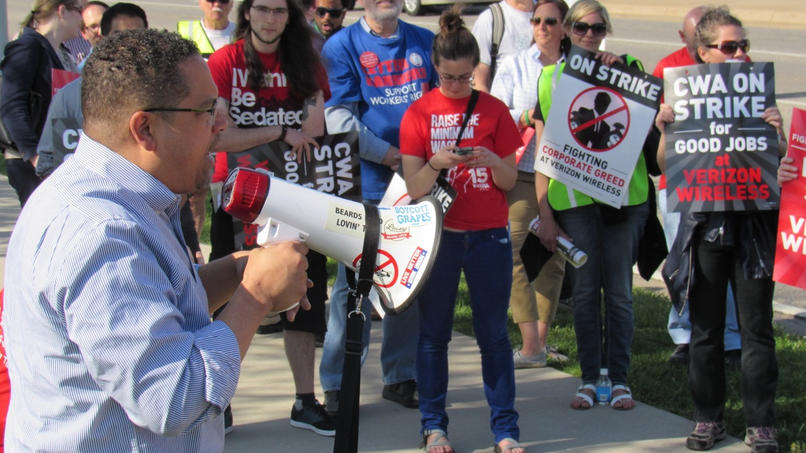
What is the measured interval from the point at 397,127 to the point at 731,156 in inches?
68.3

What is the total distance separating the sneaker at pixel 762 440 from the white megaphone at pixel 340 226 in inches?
91.5

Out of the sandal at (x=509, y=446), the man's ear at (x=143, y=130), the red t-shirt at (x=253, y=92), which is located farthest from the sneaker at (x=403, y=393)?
the man's ear at (x=143, y=130)

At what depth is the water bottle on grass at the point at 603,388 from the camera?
5.07 meters

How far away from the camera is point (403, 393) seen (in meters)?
5.15

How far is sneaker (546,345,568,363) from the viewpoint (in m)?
5.76

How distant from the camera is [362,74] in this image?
5246mm

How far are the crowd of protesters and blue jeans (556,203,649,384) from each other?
0.03 ft

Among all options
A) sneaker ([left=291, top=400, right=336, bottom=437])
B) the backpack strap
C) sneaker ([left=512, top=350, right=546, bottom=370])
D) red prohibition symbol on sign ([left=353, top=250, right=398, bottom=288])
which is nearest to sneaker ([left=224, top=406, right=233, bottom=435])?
sneaker ([left=291, top=400, right=336, bottom=437])

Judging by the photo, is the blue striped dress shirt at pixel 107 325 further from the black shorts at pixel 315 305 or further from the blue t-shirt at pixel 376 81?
the blue t-shirt at pixel 376 81

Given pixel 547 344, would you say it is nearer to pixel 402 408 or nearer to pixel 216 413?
pixel 402 408

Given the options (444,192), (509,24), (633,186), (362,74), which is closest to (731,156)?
(633,186)

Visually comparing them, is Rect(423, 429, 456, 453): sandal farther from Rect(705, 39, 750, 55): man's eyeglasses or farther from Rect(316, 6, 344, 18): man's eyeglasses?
Rect(316, 6, 344, 18): man's eyeglasses

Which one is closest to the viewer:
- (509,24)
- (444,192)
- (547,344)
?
(444,192)

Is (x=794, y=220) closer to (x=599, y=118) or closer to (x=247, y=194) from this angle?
(x=599, y=118)
